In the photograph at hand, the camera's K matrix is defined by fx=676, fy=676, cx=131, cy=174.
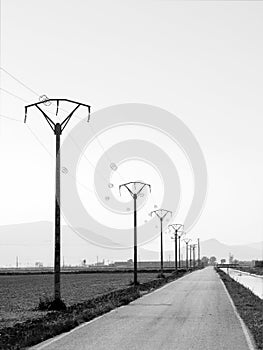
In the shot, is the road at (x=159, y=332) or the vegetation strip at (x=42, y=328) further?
the vegetation strip at (x=42, y=328)

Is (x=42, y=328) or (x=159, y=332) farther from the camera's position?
(x=42, y=328)

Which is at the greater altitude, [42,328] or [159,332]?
[42,328]

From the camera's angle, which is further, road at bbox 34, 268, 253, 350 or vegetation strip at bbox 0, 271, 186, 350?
vegetation strip at bbox 0, 271, 186, 350

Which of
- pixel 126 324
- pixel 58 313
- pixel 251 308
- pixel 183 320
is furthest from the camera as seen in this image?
pixel 251 308

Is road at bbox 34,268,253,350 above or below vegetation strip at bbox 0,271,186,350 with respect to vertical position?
below

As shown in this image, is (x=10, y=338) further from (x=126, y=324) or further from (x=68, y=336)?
(x=126, y=324)

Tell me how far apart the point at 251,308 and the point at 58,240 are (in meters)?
9.38

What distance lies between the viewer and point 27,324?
21875mm

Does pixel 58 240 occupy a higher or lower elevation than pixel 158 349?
higher

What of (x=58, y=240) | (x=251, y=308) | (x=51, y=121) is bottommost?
(x=251, y=308)

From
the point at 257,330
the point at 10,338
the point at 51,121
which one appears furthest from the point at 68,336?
the point at 51,121

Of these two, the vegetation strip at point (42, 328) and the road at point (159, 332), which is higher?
the vegetation strip at point (42, 328)

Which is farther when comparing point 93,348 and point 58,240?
point 58,240

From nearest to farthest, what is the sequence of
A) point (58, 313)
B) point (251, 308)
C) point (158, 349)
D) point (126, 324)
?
point (158, 349) → point (126, 324) → point (58, 313) → point (251, 308)
